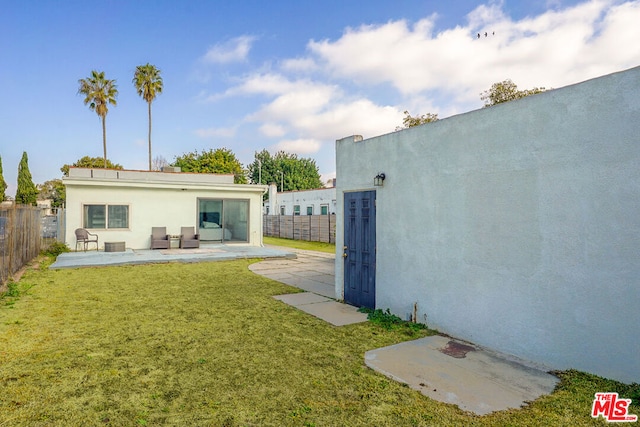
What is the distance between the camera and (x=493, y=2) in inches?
311

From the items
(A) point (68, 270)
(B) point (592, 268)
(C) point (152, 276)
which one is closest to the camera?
(B) point (592, 268)

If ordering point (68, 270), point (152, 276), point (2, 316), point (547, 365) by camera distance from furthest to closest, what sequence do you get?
1. point (68, 270)
2. point (152, 276)
3. point (2, 316)
4. point (547, 365)

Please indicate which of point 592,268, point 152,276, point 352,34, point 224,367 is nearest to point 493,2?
point 352,34

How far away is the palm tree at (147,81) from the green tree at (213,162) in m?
13.7

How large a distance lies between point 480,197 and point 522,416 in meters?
2.44

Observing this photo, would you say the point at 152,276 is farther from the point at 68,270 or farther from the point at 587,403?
the point at 587,403

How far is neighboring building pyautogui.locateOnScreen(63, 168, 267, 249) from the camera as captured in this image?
14164 mm

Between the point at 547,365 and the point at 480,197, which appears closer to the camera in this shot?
the point at 547,365

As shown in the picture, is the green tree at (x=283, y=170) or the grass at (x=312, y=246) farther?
the green tree at (x=283, y=170)

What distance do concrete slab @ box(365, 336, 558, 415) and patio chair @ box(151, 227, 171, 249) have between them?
13316 millimetres

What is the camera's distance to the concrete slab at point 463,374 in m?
2.98

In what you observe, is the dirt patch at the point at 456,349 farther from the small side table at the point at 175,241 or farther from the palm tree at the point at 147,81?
the palm tree at the point at 147,81

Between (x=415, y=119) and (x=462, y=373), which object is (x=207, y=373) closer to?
(x=462, y=373)

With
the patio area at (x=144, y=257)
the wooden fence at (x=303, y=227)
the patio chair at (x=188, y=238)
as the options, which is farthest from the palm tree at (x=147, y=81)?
the patio area at (x=144, y=257)
